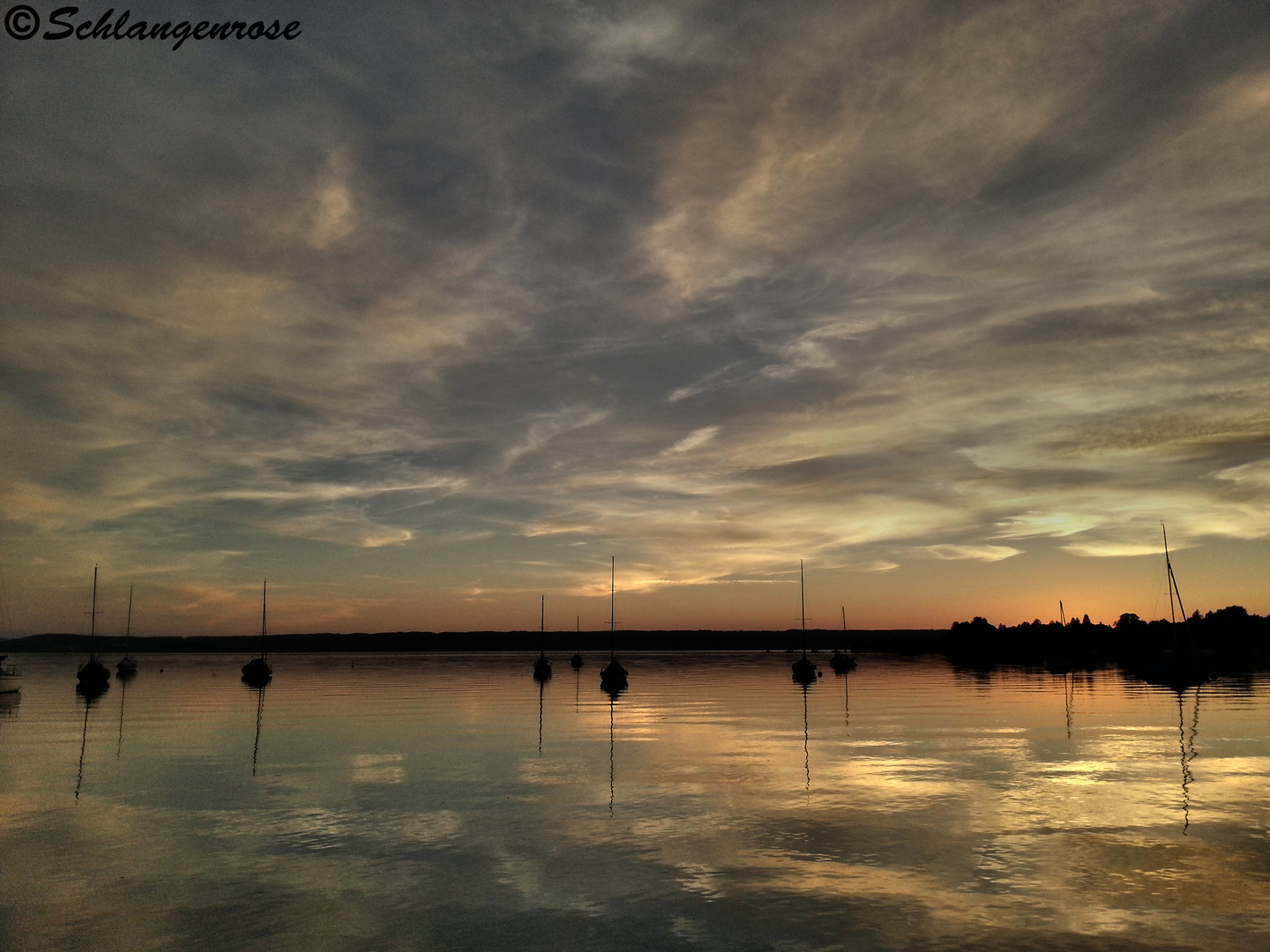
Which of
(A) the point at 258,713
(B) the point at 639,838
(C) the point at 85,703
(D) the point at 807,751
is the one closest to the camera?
(B) the point at 639,838

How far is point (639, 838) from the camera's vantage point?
1086 inches

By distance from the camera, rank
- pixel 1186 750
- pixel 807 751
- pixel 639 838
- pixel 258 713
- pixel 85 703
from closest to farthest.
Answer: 1. pixel 639 838
2. pixel 1186 750
3. pixel 807 751
4. pixel 258 713
5. pixel 85 703

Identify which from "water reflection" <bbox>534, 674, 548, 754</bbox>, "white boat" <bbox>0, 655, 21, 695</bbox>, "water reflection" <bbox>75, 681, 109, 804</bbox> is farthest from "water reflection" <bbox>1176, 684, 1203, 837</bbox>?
"white boat" <bbox>0, 655, 21, 695</bbox>

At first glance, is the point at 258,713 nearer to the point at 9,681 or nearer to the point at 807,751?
the point at 9,681

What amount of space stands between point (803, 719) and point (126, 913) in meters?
55.8

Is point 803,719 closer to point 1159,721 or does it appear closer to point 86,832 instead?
point 1159,721

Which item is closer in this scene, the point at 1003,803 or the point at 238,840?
the point at 238,840

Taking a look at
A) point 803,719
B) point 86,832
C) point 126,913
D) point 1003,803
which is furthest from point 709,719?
point 126,913

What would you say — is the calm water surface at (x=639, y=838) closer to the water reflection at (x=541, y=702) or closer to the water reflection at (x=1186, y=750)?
the water reflection at (x=1186, y=750)

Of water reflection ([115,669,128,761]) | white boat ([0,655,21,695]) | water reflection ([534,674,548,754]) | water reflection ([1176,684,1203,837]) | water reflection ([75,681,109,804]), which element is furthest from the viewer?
white boat ([0,655,21,695])

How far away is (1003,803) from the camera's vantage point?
107ft

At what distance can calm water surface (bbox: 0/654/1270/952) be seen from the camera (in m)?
19.4

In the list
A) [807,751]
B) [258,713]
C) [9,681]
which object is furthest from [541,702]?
[9,681]

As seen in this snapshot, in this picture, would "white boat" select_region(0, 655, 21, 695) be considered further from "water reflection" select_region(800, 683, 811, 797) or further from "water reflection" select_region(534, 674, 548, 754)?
"water reflection" select_region(800, 683, 811, 797)
